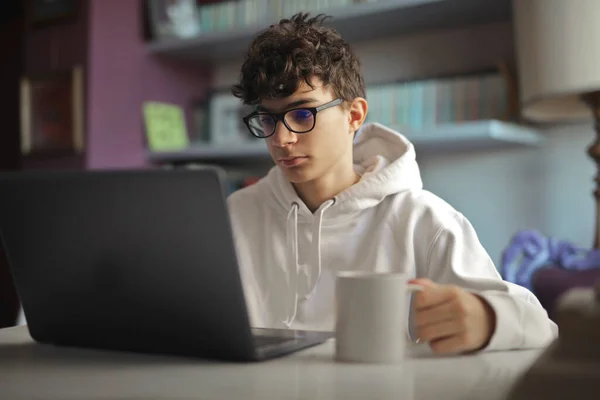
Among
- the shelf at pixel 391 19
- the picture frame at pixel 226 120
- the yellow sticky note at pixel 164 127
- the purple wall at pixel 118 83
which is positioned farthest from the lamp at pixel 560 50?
the purple wall at pixel 118 83

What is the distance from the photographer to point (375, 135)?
139 centimetres

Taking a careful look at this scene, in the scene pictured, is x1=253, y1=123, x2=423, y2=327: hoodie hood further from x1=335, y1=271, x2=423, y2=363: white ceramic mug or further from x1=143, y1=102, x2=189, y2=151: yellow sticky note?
x1=143, y1=102, x2=189, y2=151: yellow sticky note

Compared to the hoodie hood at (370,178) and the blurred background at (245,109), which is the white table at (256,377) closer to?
the hoodie hood at (370,178)

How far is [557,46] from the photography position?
171cm

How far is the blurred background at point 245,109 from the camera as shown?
225cm

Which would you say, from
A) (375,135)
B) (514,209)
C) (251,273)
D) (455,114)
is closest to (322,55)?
(375,135)

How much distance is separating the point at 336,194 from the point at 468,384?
69 cm

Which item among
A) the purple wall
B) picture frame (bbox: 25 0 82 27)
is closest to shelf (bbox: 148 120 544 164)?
the purple wall

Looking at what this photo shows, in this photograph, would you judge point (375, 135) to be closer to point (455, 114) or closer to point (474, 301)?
point (474, 301)

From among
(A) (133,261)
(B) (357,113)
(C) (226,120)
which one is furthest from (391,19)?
(A) (133,261)

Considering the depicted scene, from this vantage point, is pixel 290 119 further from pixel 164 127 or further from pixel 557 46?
pixel 164 127

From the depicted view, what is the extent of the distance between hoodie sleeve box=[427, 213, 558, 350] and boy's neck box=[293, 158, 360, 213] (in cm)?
23

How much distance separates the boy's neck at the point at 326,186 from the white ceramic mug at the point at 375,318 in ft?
1.84

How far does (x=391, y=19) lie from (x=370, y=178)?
1.33 metres
